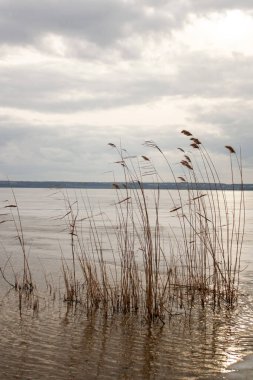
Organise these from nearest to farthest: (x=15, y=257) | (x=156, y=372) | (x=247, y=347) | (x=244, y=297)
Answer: (x=156, y=372) → (x=247, y=347) → (x=244, y=297) → (x=15, y=257)

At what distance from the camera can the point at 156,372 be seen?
4.75 metres

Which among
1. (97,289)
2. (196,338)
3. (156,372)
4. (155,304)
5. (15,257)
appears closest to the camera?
(156,372)

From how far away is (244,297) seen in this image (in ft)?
25.5

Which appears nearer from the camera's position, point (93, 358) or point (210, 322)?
point (93, 358)

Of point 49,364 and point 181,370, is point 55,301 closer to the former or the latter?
point 49,364

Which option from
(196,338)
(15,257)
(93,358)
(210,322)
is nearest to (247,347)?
(196,338)

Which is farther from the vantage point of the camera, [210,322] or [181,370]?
[210,322]

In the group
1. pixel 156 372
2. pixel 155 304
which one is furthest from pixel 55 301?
pixel 156 372

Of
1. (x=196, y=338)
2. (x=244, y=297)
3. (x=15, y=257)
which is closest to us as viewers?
(x=196, y=338)

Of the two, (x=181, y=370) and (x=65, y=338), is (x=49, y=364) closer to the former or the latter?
(x=65, y=338)

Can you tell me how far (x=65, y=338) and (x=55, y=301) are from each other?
1.64 m

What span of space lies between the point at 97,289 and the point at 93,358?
1821mm

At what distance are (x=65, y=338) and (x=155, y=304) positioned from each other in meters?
1.30

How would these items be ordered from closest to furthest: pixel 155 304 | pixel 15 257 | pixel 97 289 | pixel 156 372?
pixel 156 372
pixel 155 304
pixel 97 289
pixel 15 257
